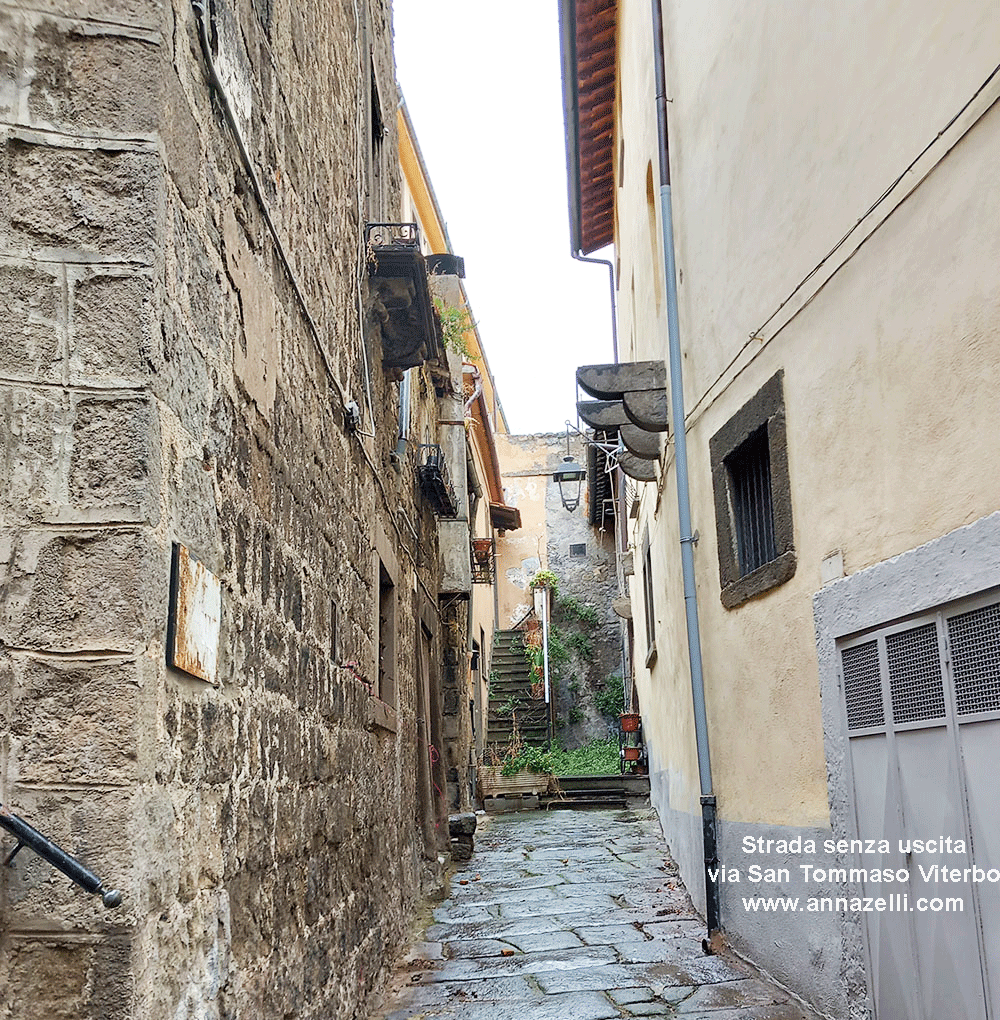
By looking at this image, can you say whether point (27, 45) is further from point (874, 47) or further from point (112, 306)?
point (874, 47)

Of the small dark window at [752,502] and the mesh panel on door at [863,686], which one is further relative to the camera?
the small dark window at [752,502]

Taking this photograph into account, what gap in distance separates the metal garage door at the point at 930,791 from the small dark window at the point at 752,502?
117 cm

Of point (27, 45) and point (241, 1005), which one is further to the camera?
point (241, 1005)

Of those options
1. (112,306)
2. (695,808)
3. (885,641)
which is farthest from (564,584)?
(112,306)

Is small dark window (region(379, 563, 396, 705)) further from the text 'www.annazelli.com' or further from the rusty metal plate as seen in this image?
the rusty metal plate

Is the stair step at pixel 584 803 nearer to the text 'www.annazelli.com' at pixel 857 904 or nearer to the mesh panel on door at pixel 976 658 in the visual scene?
the text 'www.annazelli.com' at pixel 857 904

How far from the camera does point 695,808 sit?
638 centimetres

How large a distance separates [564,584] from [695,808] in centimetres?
1763

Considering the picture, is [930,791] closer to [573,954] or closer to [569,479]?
[573,954]

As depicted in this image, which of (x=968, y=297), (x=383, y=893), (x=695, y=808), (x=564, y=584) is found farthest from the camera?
(x=564, y=584)

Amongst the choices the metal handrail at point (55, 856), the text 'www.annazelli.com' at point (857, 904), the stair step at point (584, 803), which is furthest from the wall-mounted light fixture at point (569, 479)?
the metal handrail at point (55, 856)

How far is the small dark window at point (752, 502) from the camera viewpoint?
4910mm

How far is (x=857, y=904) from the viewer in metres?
3.74

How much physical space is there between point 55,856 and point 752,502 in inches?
156
